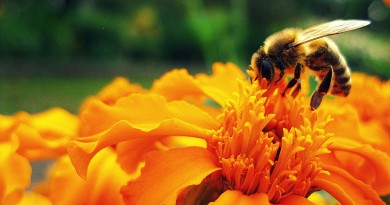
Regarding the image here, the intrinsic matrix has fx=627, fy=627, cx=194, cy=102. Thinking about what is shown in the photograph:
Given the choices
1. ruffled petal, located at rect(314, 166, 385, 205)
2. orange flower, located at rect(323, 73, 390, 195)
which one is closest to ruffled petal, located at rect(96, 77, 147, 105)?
orange flower, located at rect(323, 73, 390, 195)

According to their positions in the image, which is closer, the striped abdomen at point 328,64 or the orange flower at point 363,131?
the orange flower at point 363,131

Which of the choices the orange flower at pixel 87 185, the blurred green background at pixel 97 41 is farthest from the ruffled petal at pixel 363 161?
the blurred green background at pixel 97 41

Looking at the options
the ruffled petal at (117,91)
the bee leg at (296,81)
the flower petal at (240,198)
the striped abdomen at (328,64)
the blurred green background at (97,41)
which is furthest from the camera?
the blurred green background at (97,41)

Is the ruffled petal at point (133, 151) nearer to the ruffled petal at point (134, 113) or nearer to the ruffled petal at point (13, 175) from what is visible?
the ruffled petal at point (134, 113)

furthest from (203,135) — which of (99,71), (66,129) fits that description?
(99,71)

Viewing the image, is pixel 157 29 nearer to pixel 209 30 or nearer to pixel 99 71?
pixel 99 71

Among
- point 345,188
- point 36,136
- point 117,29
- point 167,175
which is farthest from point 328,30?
point 117,29

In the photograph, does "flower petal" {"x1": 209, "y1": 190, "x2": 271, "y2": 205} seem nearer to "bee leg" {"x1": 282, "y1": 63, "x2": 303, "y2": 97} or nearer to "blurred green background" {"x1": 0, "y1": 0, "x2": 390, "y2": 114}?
"bee leg" {"x1": 282, "y1": 63, "x2": 303, "y2": 97}

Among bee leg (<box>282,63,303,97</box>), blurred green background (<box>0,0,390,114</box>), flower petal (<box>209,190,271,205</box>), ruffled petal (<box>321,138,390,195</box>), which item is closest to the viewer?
flower petal (<box>209,190,271,205</box>)
